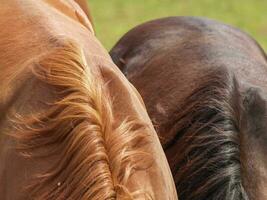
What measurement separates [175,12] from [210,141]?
9.14 m

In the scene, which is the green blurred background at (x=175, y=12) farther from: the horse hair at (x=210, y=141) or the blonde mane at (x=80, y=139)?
the blonde mane at (x=80, y=139)

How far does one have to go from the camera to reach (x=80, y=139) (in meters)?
2.35

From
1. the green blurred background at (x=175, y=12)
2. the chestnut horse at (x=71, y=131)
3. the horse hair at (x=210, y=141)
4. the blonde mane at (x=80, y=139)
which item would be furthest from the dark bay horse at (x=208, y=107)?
the green blurred background at (x=175, y=12)

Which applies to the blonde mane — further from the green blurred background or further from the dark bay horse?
the green blurred background

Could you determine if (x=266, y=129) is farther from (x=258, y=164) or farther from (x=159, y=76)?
(x=159, y=76)

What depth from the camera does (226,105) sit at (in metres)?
3.21

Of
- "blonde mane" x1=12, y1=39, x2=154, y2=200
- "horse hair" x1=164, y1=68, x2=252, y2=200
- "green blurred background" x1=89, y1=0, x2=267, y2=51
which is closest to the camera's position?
"blonde mane" x1=12, y1=39, x2=154, y2=200

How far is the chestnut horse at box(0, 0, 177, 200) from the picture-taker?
2.32m

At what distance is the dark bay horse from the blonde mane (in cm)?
66

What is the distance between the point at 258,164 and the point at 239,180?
0.17 metres

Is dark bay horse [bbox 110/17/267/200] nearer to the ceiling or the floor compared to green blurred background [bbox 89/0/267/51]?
nearer to the ceiling

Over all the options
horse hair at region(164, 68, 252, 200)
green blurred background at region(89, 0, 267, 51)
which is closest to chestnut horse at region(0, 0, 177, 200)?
horse hair at region(164, 68, 252, 200)

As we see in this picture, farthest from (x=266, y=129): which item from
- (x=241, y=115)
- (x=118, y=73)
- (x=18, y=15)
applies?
(x=18, y=15)

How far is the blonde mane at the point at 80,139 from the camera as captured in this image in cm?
230
